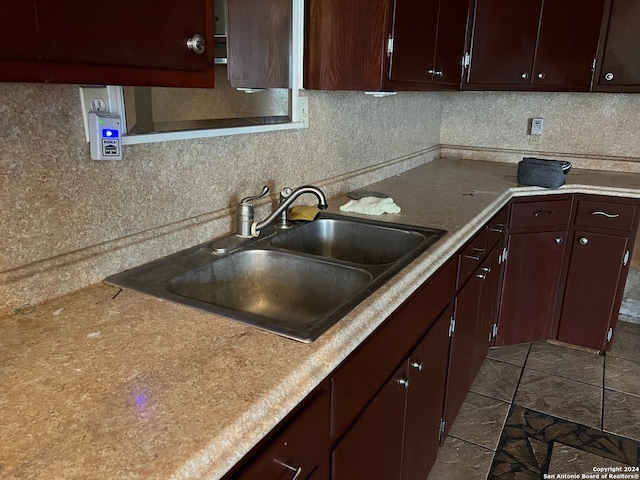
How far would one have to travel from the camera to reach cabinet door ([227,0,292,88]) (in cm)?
148

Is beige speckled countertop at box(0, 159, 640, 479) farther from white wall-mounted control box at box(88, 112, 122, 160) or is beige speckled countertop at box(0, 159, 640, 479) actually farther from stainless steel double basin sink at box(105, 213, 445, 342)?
white wall-mounted control box at box(88, 112, 122, 160)

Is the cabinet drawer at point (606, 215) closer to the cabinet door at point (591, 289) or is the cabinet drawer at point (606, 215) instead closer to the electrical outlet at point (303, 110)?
the cabinet door at point (591, 289)

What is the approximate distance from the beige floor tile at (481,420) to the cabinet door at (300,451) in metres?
1.31

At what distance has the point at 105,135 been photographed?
3.62 feet

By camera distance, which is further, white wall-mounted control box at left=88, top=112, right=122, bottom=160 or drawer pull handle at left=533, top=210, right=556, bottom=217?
drawer pull handle at left=533, top=210, right=556, bottom=217

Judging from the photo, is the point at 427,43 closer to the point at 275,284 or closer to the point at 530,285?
the point at 275,284

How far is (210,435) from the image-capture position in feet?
2.20

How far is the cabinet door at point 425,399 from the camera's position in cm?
144

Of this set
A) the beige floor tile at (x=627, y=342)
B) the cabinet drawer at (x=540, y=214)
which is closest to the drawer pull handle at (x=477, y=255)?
the cabinet drawer at (x=540, y=214)

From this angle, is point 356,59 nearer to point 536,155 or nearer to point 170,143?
point 170,143

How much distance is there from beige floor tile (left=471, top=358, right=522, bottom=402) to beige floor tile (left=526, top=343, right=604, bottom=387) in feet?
0.43

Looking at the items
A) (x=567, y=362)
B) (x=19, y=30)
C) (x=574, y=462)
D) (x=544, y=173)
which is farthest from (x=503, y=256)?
(x=19, y=30)

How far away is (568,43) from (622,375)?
1.68 meters

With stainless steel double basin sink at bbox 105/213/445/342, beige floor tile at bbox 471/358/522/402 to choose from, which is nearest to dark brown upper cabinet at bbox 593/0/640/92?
beige floor tile at bbox 471/358/522/402
